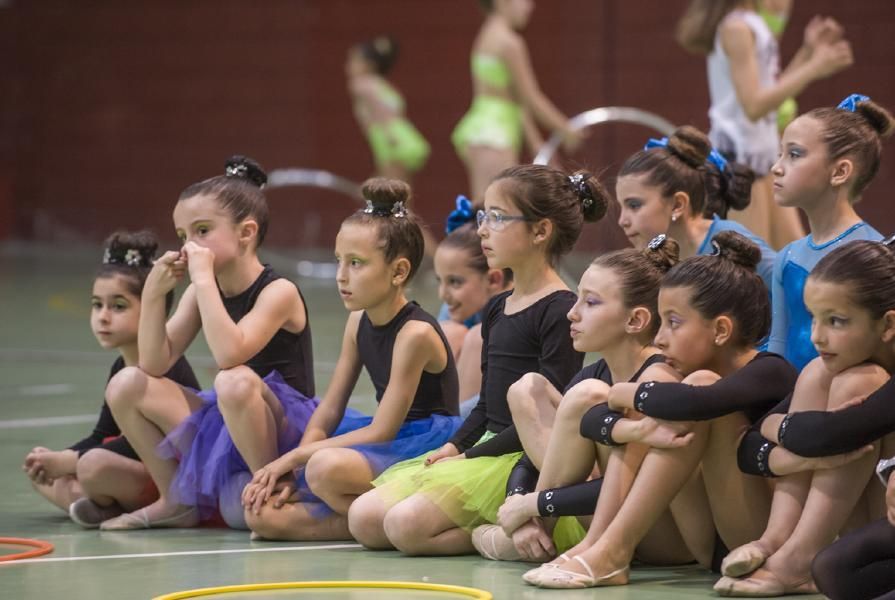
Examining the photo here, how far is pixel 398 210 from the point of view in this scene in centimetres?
384

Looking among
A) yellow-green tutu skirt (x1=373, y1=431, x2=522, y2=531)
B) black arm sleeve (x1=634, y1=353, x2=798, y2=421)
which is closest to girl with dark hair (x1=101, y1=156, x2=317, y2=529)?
yellow-green tutu skirt (x1=373, y1=431, x2=522, y2=531)

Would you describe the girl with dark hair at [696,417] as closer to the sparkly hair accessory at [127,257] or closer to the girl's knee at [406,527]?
the girl's knee at [406,527]

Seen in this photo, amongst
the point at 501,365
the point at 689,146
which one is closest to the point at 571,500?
the point at 501,365

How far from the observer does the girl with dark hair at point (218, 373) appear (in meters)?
3.78

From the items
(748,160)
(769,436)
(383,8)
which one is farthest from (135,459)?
(383,8)

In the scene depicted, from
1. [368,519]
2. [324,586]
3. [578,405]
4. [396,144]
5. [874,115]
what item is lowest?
[324,586]

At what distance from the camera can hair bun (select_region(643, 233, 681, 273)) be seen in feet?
11.0

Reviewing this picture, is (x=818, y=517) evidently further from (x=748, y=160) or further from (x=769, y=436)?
(x=748, y=160)

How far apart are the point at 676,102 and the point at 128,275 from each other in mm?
7811

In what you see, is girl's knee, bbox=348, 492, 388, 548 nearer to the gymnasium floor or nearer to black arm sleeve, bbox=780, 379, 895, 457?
the gymnasium floor

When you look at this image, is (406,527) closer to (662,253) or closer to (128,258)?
(662,253)

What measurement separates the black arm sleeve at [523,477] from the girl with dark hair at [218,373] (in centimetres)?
69

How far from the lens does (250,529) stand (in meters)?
3.88

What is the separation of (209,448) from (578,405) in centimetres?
113
